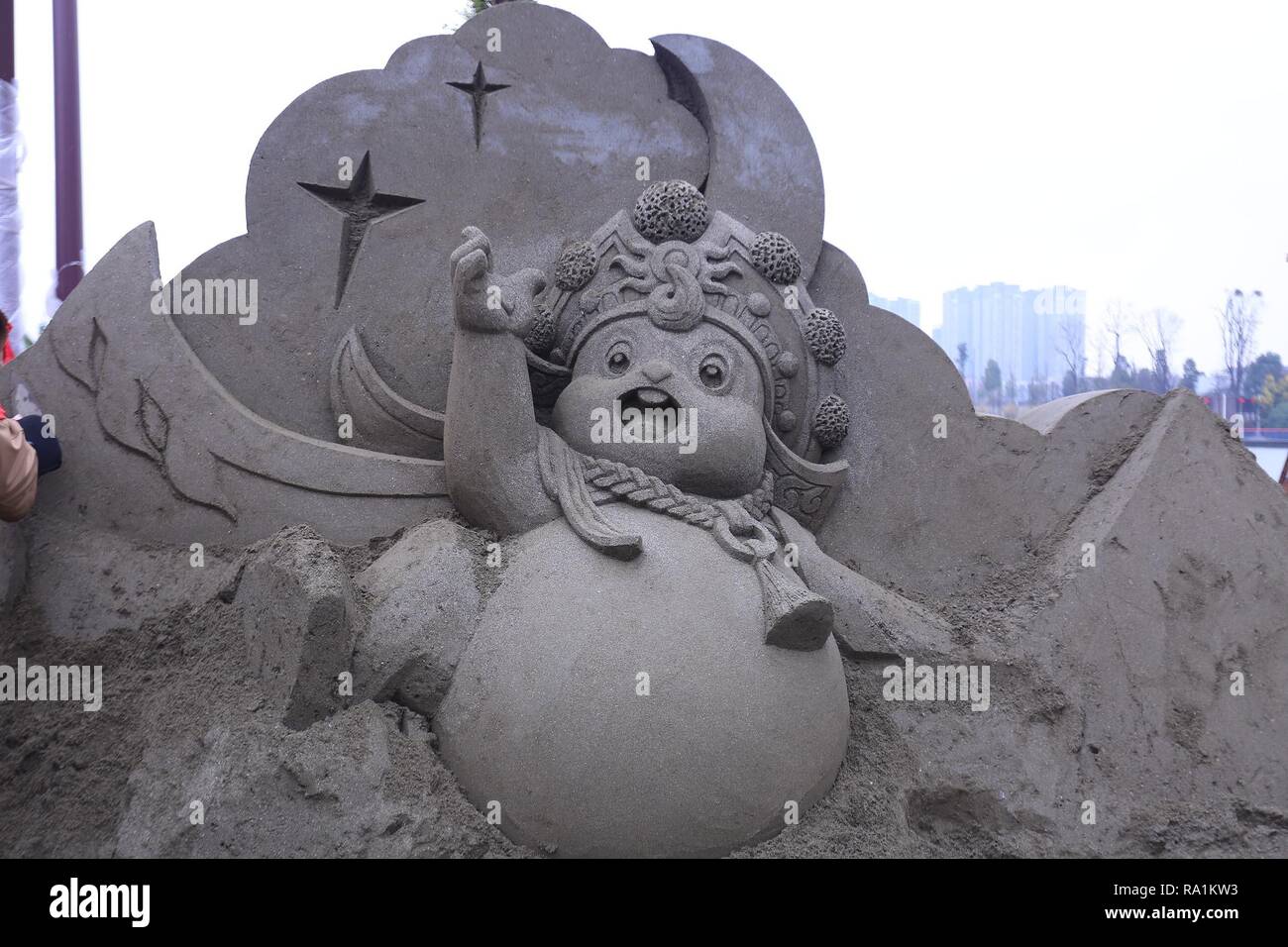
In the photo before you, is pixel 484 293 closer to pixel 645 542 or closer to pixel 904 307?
pixel 645 542

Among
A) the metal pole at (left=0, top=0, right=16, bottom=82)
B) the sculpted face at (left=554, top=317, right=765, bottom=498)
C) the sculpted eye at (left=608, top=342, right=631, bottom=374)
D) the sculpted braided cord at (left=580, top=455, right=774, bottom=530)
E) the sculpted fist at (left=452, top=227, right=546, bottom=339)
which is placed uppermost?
the metal pole at (left=0, top=0, right=16, bottom=82)

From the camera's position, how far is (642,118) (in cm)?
364

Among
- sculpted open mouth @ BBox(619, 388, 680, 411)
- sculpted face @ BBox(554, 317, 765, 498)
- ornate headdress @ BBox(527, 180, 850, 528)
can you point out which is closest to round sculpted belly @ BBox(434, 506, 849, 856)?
sculpted face @ BBox(554, 317, 765, 498)

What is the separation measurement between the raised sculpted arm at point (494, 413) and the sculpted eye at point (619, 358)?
324 mm

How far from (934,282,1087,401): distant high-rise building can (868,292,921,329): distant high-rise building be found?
0.48 feet

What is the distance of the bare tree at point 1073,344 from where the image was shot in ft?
13.6

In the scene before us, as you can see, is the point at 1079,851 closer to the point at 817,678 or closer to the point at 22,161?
the point at 817,678

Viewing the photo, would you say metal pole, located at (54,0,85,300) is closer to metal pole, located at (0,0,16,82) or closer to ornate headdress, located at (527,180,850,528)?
metal pole, located at (0,0,16,82)

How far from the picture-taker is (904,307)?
13.6 feet

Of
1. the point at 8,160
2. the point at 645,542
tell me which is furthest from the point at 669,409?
the point at 8,160

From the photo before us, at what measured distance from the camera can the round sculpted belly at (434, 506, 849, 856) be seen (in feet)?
8.33

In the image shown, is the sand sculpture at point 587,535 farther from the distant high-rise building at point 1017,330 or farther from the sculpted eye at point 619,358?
the distant high-rise building at point 1017,330

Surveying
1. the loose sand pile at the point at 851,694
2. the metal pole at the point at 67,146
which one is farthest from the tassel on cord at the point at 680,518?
the metal pole at the point at 67,146

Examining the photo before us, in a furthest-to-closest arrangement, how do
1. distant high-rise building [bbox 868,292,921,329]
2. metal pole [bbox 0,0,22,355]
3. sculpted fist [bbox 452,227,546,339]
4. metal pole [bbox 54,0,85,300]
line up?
metal pole [bbox 54,0,85,300], metal pole [bbox 0,0,22,355], distant high-rise building [bbox 868,292,921,329], sculpted fist [bbox 452,227,546,339]
